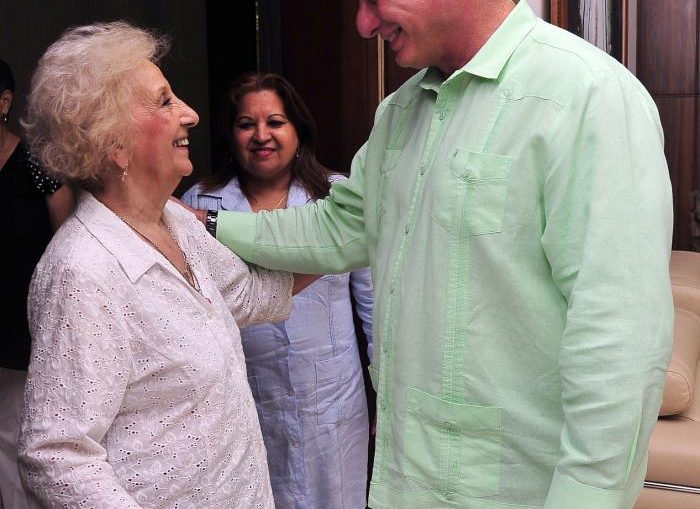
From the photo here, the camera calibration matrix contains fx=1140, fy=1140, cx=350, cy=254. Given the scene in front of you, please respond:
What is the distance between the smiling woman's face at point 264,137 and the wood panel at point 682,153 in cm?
302

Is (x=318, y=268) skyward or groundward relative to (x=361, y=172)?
groundward

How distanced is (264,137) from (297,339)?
605 mm

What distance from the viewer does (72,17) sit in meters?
5.00

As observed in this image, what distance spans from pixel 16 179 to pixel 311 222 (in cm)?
82

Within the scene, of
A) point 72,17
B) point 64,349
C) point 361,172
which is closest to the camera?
point 64,349

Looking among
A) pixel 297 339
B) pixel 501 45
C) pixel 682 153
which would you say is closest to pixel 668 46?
pixel 682 153

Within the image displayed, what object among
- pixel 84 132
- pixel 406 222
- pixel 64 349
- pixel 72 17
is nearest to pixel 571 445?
pixel 406 222

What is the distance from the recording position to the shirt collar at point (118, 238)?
1908mm

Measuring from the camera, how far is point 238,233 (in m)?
2.30

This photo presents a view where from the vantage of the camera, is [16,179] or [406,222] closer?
[406,222]

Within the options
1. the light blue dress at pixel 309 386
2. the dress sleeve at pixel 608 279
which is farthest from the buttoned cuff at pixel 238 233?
the light blue dress at pixel 309 386

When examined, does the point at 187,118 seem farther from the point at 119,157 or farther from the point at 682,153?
the point at 682,153

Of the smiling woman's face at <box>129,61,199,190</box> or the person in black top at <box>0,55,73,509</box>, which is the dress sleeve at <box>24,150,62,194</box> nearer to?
the person in black top at <box>0,55,73,509</box>

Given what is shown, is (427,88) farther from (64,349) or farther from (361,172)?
(64,349)
